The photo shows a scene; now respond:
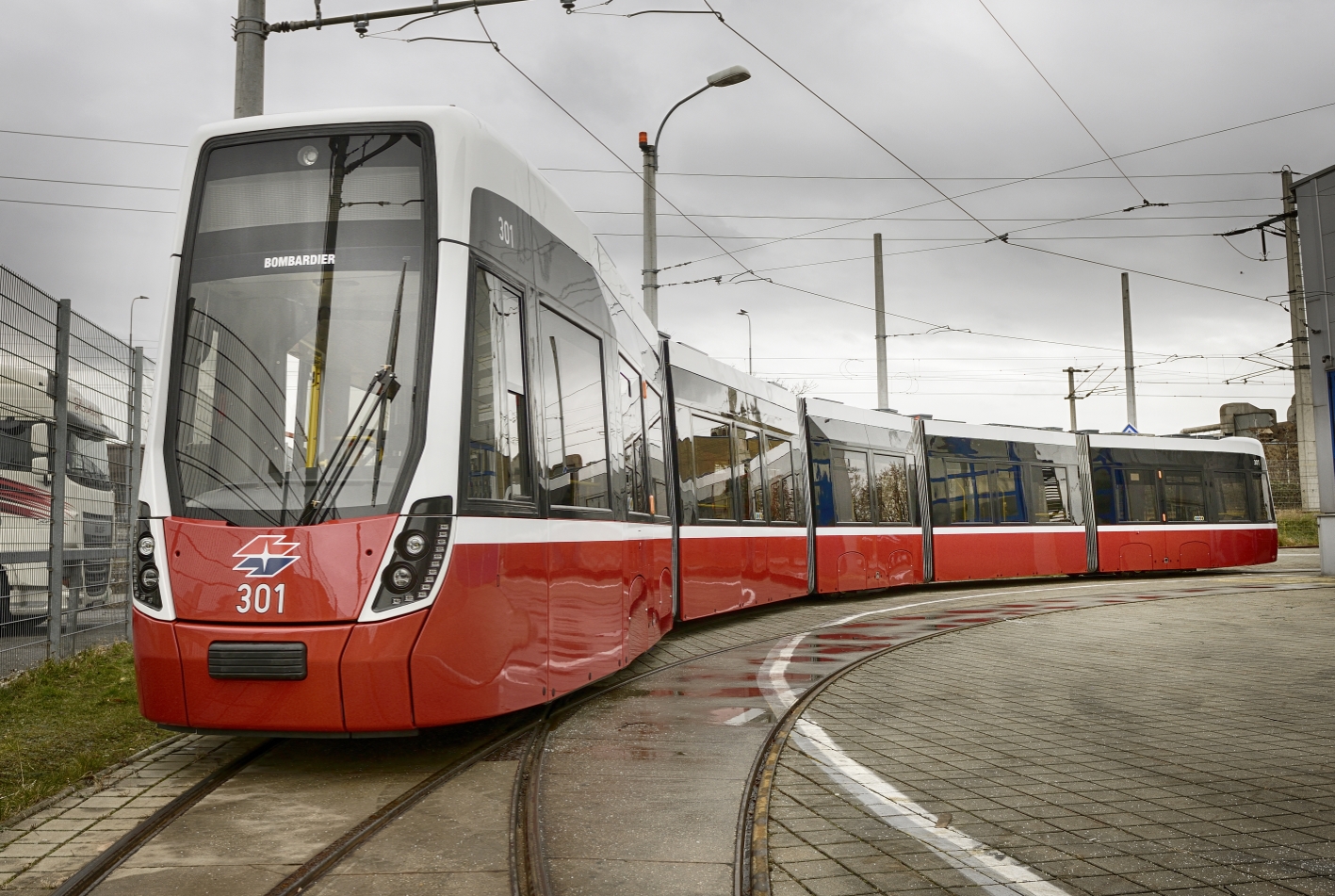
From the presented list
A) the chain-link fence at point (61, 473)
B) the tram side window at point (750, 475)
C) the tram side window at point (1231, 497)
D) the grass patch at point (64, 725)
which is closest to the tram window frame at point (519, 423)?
the grass patch at point (64, 725)

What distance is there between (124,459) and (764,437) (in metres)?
8.16

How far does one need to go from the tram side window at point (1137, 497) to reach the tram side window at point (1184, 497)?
354 millimetres

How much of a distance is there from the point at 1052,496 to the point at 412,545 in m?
20.8

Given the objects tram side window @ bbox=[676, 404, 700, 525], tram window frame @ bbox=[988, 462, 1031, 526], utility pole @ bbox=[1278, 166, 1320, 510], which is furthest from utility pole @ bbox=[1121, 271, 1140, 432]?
tram side window @ bbox=[676, 404, 700, 525]

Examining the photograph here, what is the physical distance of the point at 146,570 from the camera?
19.8ft

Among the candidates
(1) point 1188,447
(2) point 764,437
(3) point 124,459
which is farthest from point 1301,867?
(1) point 1188,447

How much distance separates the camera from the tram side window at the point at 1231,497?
2730 cm

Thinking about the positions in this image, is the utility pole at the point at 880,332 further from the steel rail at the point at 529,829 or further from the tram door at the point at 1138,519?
the steel rail at the point at 529,829

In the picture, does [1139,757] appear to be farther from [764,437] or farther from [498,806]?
[764,437]

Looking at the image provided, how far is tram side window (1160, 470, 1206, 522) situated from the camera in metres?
26.3

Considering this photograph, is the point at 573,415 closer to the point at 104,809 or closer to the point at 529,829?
the point at 529,829

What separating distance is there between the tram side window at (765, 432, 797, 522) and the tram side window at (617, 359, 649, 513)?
20.9ft

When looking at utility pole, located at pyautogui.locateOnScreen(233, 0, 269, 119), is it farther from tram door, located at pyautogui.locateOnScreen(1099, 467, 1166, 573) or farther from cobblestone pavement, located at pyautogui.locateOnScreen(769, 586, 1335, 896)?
tram door, located at pyautogui.locateOnScreen(1099, 467, 1166, 573)

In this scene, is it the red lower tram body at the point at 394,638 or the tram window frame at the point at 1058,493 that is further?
the tram window frame at the point at 1058,493
